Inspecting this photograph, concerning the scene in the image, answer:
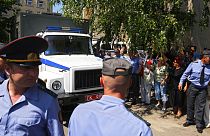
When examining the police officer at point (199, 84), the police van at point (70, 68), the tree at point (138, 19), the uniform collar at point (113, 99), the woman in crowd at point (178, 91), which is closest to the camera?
the uniform collar at point (113, 99)

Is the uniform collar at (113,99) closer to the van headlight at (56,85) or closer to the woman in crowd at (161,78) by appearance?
the van headlight at (56,85)

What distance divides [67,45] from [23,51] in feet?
23.1

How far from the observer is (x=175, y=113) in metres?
9.78

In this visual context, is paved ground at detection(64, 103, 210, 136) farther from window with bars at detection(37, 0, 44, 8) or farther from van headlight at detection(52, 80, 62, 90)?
window with bars at detection(37, 0, 44, 8)

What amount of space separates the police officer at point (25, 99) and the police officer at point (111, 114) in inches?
14.2

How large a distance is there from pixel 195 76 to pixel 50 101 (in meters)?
6.13

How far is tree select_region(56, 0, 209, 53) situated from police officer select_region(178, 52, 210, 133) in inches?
44.6

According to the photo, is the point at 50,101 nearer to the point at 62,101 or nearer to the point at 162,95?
the point at 62,101

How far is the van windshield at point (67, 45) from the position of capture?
9.45 m

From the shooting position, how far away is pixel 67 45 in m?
9.72

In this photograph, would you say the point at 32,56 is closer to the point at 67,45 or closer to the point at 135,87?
the point at 67,45

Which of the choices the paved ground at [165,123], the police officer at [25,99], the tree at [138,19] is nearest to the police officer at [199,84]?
the paved ground at [165,123]

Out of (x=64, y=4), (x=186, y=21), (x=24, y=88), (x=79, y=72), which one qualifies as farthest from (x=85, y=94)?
→ (x=24, y=88)

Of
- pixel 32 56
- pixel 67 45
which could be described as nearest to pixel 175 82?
pixel 67 45
